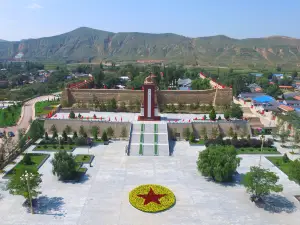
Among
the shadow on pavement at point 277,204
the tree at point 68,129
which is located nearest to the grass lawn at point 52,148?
the tree at point 68,129

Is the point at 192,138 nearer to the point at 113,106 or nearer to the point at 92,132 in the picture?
the point at 92,132

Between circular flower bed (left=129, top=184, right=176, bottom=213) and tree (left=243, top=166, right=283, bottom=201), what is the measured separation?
5.15 m

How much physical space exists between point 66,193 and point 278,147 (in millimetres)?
21935

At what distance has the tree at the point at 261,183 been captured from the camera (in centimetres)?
1722

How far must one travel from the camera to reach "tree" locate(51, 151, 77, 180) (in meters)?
20.0

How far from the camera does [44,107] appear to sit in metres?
43.6

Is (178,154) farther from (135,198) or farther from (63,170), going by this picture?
(63,170)

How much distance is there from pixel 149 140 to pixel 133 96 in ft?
45.9

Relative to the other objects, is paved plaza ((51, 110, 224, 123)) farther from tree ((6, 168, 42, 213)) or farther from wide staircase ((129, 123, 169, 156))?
tree ((6, 168, 42, 213))

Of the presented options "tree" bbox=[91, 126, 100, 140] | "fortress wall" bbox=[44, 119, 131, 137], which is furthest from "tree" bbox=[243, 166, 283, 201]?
"tree" bbox=[91, 126, 100, 140]

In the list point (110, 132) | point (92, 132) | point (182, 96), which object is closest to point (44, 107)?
point (92, 132)

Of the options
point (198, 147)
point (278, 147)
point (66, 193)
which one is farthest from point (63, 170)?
point (278, 147)

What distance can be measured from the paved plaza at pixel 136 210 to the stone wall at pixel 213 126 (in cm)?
729

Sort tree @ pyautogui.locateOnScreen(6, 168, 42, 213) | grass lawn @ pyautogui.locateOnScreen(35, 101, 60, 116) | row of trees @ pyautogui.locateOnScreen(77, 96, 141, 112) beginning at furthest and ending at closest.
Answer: grass lawn @ pyautogui.locateOnScreen(35, 101, 60, 116) < row of trees @ pyautogui.locateOnScreen(77, 96, 141, 112) < tree @ pyautogui.locateOnScreen(6, 168, 42, 213)
